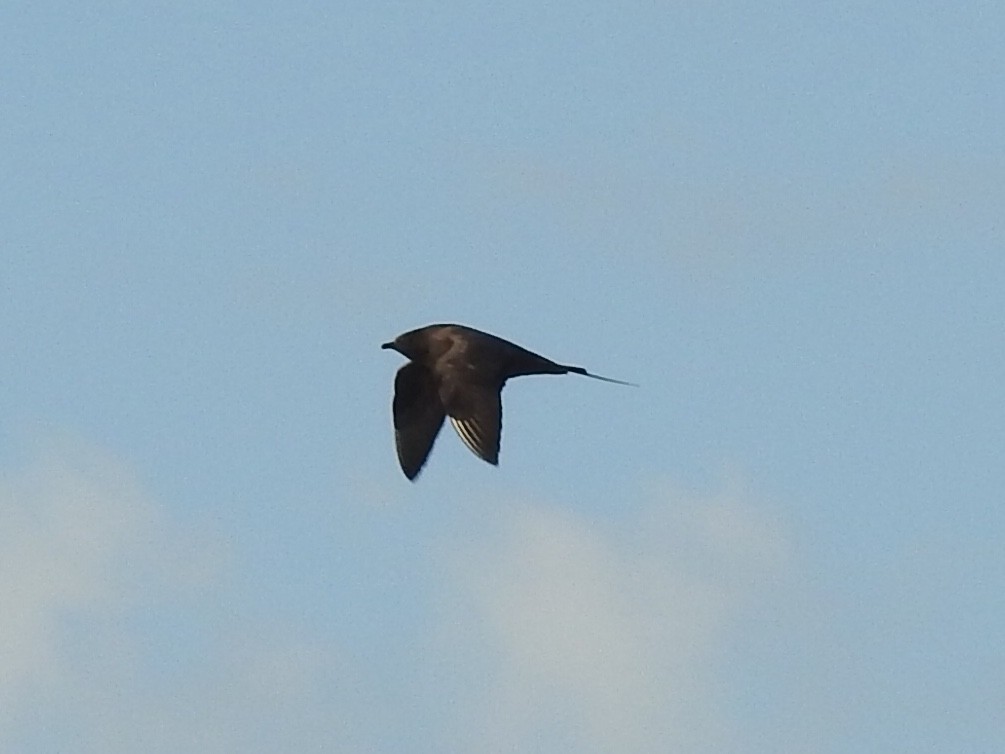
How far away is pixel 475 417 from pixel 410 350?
225cm

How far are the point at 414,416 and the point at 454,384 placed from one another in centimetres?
173

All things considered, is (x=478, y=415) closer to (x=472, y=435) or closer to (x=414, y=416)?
(x=472, y=435)

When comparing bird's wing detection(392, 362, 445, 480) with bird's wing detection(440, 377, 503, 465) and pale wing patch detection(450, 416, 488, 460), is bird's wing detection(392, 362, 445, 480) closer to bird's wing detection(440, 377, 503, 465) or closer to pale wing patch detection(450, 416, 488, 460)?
bird's wing detection(440, 377, 503, 465)

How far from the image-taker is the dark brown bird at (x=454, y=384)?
38125 mm

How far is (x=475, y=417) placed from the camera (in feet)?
125

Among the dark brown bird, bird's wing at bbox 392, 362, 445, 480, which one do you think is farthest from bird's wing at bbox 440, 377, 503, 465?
bird's wing at bbox 392, 362, 445, 480

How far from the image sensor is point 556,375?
39406mm

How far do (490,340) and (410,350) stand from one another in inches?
48.3

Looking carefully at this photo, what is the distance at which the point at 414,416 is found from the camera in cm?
4059

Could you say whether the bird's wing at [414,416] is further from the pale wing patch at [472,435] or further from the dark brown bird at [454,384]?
the pale wing patch at [472,435]

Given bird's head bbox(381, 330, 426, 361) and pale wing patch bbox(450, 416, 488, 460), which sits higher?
bird's head bbox(381, 330, 426, 361)

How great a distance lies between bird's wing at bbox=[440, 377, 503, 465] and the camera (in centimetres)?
3781

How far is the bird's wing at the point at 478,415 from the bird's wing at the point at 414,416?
1507mm

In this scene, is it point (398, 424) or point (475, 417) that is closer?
point (475, 417)
